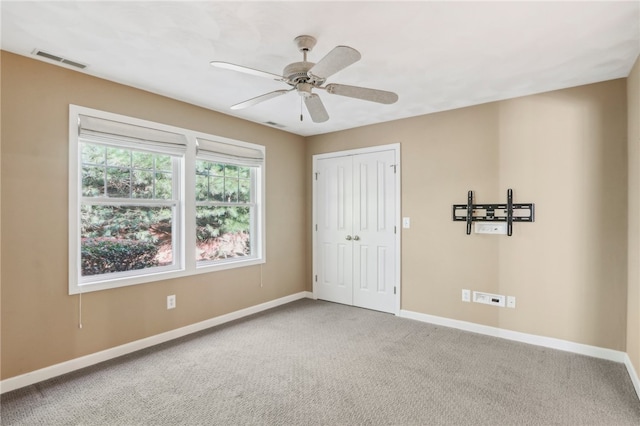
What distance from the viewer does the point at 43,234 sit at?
259cm

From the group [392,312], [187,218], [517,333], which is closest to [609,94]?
[517,333]

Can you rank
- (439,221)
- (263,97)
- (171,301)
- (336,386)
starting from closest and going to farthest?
(263,97) < (336,386) < (171,301) < (439,221)

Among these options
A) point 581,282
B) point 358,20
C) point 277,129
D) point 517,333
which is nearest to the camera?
point 358,20

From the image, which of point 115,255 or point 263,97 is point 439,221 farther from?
point 115,255

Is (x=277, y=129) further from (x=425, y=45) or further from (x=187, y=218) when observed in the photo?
(x=425, y=45)

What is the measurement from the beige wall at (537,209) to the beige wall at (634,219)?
164mm

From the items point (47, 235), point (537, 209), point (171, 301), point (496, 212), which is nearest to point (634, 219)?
point (537, 209)

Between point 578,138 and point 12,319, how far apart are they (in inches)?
191

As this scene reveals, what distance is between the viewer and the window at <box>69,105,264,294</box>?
2863mm

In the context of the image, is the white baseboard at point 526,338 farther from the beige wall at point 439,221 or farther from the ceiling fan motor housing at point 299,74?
the ceiling fan motor housing at point 299,74

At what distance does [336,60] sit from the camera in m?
1.78

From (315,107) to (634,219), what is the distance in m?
2.59

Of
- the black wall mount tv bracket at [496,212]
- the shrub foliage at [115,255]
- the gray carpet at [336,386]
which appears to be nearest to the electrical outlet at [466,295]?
the gray carpet at [336,386]

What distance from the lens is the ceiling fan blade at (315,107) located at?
2322mm
